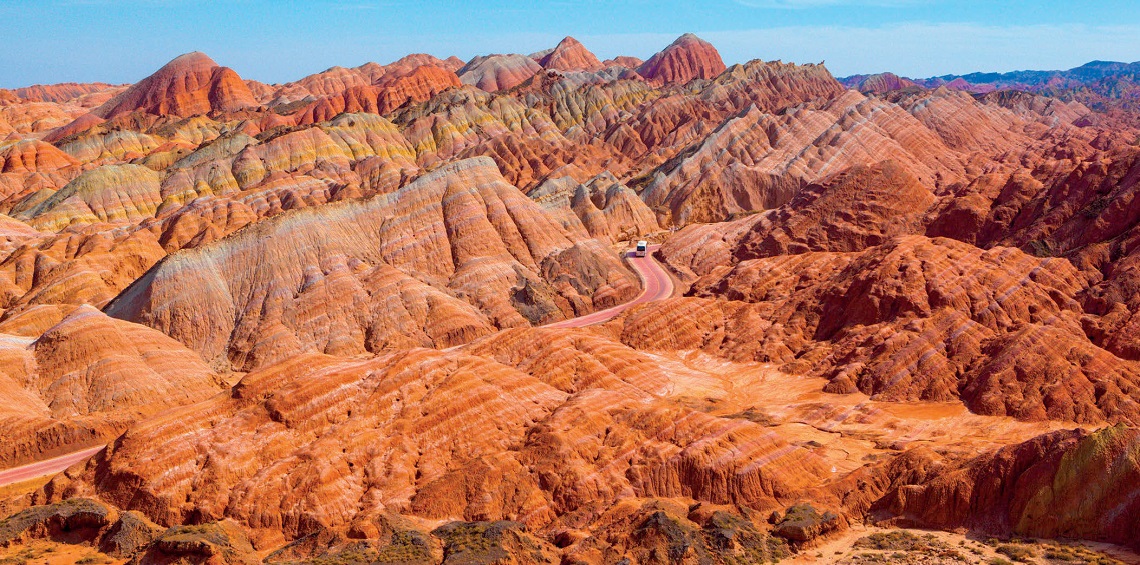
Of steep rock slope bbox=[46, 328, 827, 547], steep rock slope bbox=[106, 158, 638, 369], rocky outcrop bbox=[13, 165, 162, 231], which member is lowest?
steep rock slope bbox=[46, 328, 827, 547]

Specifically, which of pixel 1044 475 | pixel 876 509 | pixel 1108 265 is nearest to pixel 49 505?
pixel 876 509


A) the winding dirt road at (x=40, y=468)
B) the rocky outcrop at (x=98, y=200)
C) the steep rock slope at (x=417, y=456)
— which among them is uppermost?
the rocky outcrop at (x=98, y=200)

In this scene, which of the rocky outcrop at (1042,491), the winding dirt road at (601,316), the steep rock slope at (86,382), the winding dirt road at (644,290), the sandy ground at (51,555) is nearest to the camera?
the rocky outcrop at (1042,491)

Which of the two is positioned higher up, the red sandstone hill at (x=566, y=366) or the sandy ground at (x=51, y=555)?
the red sandstone hill at (x=566, y=366)

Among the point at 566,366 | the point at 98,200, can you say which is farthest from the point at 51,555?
the point at 98,200

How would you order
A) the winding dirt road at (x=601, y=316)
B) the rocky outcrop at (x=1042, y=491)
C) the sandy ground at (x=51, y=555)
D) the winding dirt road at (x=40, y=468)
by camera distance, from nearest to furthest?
the rocky outcrop at (x=1042, y=491) < the sandy ground at (x=51, y=555) < the winding dirt road at (x=40, y=468) < the winding dirt road at (x=601, y=316)

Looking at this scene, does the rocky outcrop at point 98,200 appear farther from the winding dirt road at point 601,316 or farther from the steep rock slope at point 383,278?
the winding dirt road at point 601,316

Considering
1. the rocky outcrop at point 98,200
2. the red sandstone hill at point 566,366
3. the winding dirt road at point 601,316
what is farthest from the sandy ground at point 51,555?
the rocky outcrop at point 98,200

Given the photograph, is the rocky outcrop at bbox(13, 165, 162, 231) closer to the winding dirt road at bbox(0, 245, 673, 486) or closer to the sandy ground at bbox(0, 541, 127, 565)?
the winding dirt road at bbox(0, 245, 673, 486)

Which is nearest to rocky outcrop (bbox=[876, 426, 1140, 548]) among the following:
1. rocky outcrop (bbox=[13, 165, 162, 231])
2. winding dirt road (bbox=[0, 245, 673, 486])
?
winding dirt road (bbox=[0, 245, 673, 486])
